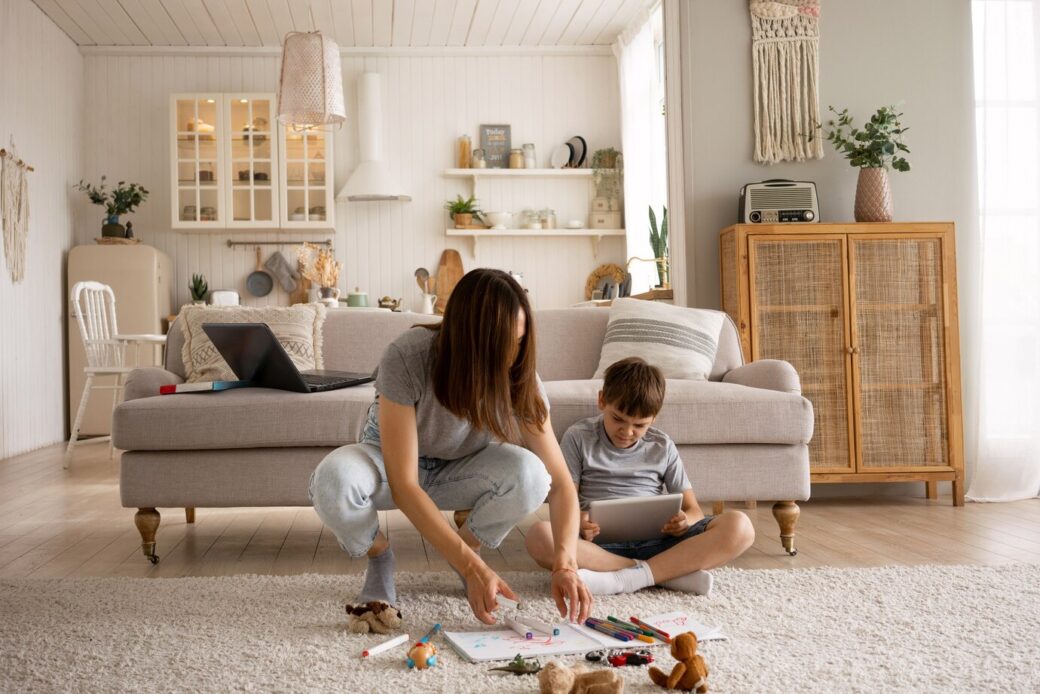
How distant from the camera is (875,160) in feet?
12.5

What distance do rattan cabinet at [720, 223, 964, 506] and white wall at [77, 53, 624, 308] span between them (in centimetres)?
355

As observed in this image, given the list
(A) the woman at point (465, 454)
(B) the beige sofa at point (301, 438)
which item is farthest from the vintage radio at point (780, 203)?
(A) the woman at point (465, 454)

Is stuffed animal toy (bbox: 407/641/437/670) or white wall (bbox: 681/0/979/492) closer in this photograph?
stuffed animal toy (bbox: 407/641/437/670)

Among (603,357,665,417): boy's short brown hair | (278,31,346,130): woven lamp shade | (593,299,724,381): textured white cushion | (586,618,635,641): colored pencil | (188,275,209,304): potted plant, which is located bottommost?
(586,618,635,641): colored pencil

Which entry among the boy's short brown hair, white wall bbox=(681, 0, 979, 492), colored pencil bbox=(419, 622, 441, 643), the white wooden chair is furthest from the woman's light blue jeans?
the white wooden chair

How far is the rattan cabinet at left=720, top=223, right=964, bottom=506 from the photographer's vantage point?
365cm

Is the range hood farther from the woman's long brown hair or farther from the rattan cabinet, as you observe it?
the woman's long brown hair

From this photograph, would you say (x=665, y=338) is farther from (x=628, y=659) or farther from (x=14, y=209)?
(x=14, y=209)

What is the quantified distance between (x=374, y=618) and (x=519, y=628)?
0.30 meters

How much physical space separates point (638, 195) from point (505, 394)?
490 centimetres

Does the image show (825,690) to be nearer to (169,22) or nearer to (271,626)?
(271,626)

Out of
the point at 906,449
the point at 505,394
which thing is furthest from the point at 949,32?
the point at 505,394

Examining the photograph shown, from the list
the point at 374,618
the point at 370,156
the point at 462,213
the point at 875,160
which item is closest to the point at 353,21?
the point at 370,156

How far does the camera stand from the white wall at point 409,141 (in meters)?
7.00
